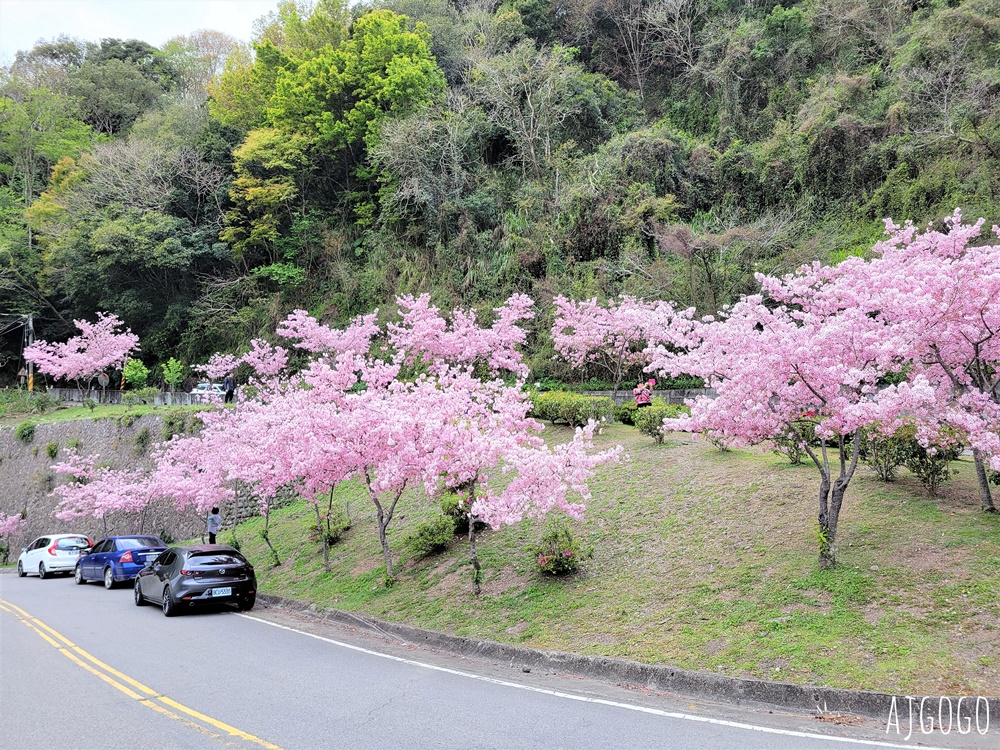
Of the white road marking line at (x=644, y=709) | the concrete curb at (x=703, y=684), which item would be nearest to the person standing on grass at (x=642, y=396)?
the concrete curb at (x=703, y=684)

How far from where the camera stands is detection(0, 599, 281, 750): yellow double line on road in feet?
18.0

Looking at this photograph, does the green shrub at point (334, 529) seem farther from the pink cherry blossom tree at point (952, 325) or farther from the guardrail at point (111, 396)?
the guardrail at point (111, 396)

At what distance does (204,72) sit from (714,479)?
207ft

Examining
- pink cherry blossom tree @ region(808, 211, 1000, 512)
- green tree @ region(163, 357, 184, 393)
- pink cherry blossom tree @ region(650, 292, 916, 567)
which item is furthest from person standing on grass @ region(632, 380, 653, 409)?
green tree @ region(163, 357, 184, 393)

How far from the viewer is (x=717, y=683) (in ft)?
22.0

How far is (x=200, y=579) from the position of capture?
12266 millimetres

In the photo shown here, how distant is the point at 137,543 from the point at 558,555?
1321 cm

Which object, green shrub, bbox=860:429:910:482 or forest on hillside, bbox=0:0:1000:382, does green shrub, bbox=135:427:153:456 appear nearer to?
forest on hillside, bbox=0:0:1000:382

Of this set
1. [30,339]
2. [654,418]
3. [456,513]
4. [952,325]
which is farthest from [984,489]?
[30,339]

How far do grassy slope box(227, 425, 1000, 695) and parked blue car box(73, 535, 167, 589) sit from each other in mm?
5012

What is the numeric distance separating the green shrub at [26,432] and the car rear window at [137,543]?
1889cm

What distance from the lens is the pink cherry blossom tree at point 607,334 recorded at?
20.9 metres

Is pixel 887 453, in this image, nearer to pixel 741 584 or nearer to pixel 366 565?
pixel 741 584

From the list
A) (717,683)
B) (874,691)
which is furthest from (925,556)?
(717,683)
